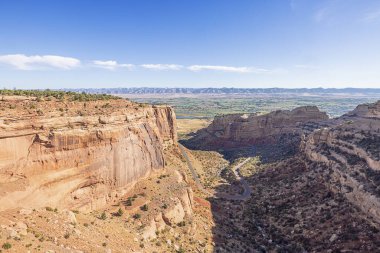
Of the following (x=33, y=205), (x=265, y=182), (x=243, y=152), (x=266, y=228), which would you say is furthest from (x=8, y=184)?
(x=243, y=152)

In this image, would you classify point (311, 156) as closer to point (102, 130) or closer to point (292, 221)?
point (292, 221)

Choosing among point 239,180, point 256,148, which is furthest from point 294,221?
point 256,148

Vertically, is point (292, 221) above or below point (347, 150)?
below

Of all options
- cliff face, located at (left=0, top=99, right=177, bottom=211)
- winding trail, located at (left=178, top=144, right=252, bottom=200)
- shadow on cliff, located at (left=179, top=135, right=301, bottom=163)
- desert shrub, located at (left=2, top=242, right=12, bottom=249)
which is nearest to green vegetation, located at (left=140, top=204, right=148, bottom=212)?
cliff face, located at (left=0, top=99, right=177, bottom=211)

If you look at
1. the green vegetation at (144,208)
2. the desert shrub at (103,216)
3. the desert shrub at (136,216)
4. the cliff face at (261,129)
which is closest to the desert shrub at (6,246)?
the desert shrub at (103,216)

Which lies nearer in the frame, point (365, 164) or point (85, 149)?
point (85, 149)

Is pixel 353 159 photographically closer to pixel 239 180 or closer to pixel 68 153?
pixel 239 180

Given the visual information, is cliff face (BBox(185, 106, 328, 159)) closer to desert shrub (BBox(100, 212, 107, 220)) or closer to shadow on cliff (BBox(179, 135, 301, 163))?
shadow on cliff (BBox(179, 135, 301, 163))
